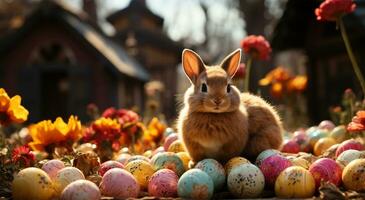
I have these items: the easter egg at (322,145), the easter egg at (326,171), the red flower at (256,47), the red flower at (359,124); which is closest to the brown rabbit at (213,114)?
the easter egg at (326,171)

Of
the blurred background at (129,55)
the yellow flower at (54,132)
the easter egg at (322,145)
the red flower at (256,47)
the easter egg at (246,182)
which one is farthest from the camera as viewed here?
the blurred background at (129,55)

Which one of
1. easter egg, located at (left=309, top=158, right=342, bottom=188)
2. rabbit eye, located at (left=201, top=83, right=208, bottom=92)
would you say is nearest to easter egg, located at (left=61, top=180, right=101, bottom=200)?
rabbit eye, located at (left=201, top=83, right=208, bottom=92)

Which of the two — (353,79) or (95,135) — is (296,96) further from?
(95,135)

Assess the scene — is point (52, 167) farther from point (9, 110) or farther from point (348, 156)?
point (348, 156)

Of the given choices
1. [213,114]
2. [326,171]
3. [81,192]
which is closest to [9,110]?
[81,192]

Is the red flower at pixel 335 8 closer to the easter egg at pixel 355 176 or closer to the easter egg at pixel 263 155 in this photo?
the easter egg at pixel 263 155

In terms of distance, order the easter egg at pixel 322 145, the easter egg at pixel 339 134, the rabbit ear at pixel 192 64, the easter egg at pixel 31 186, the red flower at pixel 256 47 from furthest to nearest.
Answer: the red flower at pixel 256 47, the easter egg at pixel 339 134, the easter egg at pixel 322 145, the rabbit ear at pixel 192 64, the easter egg at pixel 31 186

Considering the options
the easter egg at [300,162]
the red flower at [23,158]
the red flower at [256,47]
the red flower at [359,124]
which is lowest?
the easter egg at [300,162]

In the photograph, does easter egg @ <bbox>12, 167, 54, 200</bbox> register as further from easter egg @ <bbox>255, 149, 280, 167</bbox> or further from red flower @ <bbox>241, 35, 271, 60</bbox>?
red flower @ <bbox>241, 35, 271, 60</bbox>
